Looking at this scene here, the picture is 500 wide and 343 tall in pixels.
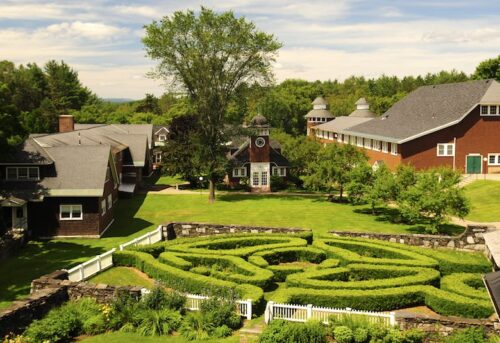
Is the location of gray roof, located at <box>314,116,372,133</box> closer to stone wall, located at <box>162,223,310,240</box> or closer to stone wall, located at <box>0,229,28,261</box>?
stone wall, located at <box>162,223,310,240</box>

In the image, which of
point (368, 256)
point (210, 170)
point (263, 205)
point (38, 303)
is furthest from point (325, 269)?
point (210, 170)

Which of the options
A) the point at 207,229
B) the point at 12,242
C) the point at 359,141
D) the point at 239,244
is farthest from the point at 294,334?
the point at 359,141

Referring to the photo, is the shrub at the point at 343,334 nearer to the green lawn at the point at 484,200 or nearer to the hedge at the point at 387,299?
the hedge at the point at 387,299

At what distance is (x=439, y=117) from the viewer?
191 feet

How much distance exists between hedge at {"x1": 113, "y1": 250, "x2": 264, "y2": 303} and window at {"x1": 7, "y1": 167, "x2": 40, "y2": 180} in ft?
42.1

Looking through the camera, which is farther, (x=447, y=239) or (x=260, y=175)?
(x=260, y=175)

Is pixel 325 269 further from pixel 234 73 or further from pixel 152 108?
pixel 152 108

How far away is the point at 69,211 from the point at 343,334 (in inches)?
996

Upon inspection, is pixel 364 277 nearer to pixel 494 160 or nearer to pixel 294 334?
pixel 294 334

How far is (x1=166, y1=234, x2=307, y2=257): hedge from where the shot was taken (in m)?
30.0

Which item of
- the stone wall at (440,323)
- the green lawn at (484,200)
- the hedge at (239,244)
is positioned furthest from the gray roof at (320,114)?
the stone wall at (440,323)

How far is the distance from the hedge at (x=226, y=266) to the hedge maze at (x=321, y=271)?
0.05 m

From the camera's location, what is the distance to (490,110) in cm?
5653

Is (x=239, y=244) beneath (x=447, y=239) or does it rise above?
beneath
